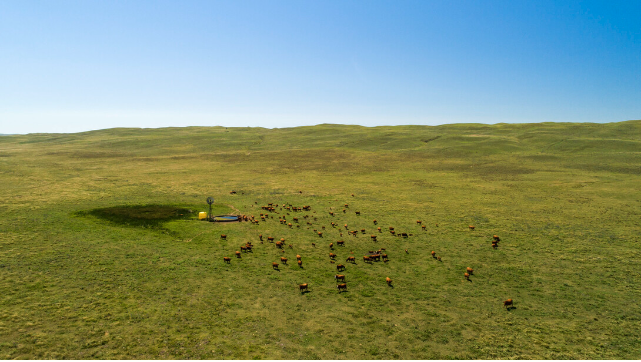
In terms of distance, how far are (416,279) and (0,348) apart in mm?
22529

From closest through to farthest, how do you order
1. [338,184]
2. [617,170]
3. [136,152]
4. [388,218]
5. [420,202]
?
[388,218], [420,202], [338,184], [617,170], [136,152]

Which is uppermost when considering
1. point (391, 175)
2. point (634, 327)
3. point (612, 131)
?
point (612, 131)

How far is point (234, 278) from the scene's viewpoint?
21.6 m

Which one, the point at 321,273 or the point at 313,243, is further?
the point at 313,243

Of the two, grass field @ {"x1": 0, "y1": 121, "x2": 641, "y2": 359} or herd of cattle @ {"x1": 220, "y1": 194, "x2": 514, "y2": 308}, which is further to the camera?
herd of cattle @ {"x1": 220, "y1": 194, "x2": 514, "y2": 308}

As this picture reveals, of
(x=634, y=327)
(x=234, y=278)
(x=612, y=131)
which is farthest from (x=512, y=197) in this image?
(x=612, y=131)

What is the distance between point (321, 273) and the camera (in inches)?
896

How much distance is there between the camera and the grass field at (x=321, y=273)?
15.2 meters

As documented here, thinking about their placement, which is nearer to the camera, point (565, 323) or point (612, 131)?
point (565, 323)

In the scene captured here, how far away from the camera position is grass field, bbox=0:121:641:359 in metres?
15.2

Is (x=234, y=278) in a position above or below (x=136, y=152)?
below

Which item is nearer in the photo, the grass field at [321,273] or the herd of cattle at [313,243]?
the grass field at [321,273]

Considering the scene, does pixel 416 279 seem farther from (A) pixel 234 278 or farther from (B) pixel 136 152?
(B) pixel 136 152

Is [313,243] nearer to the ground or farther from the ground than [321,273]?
farther from the ground
